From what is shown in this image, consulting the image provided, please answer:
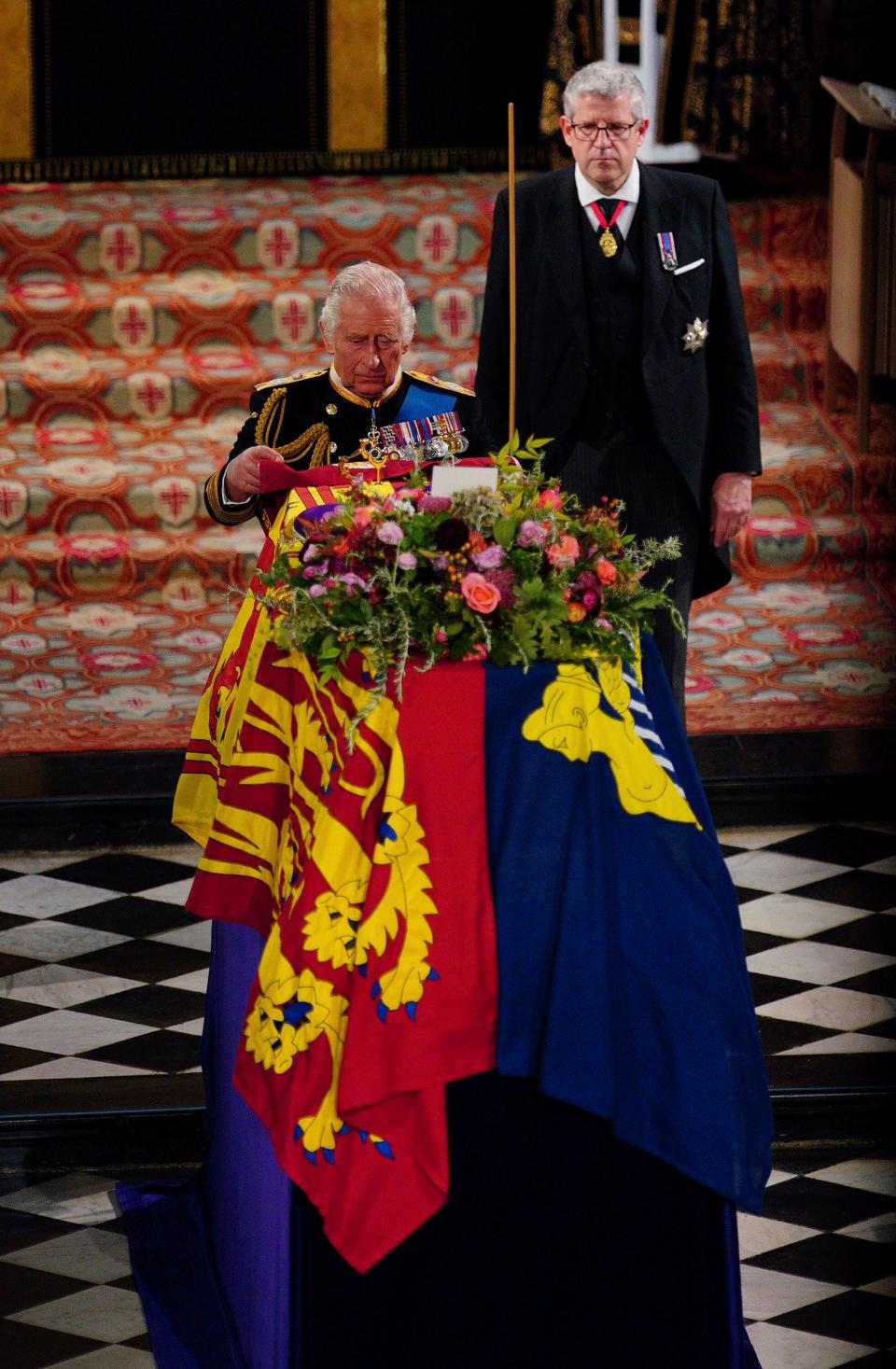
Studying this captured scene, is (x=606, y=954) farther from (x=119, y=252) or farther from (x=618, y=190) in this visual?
(x=119, y=252)

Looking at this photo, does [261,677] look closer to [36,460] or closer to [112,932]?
[112,932]

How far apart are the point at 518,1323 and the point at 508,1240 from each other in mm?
125

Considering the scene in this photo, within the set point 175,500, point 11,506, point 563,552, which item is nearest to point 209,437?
point 175,500

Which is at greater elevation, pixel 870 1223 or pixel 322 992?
pixel 322 992

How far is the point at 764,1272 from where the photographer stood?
3426 millimetres

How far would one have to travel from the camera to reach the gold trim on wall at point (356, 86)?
34.1 ft

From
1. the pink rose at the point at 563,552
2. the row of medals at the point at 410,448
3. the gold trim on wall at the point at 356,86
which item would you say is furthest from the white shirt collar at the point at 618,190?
the gold trim on wall at the point at 356,86

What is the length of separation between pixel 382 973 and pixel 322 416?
1265 mm

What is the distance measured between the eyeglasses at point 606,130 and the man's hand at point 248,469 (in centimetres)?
115

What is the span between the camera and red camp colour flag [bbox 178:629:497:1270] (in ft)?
8.96

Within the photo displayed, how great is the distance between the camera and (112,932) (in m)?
4.86

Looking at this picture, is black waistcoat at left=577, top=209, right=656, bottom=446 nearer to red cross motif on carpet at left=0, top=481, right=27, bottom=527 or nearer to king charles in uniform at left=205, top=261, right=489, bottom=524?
king charles in uniform at left=205, top=261, right=489, bottom=524

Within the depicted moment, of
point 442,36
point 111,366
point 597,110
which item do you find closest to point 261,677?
point 597,110

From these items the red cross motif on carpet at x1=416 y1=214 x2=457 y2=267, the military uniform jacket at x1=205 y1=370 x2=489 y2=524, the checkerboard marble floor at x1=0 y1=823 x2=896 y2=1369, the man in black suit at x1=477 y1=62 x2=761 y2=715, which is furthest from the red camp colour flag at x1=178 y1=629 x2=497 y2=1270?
the red cross motif on carpet at x1=416 y1=214 x2=457 y2=267
